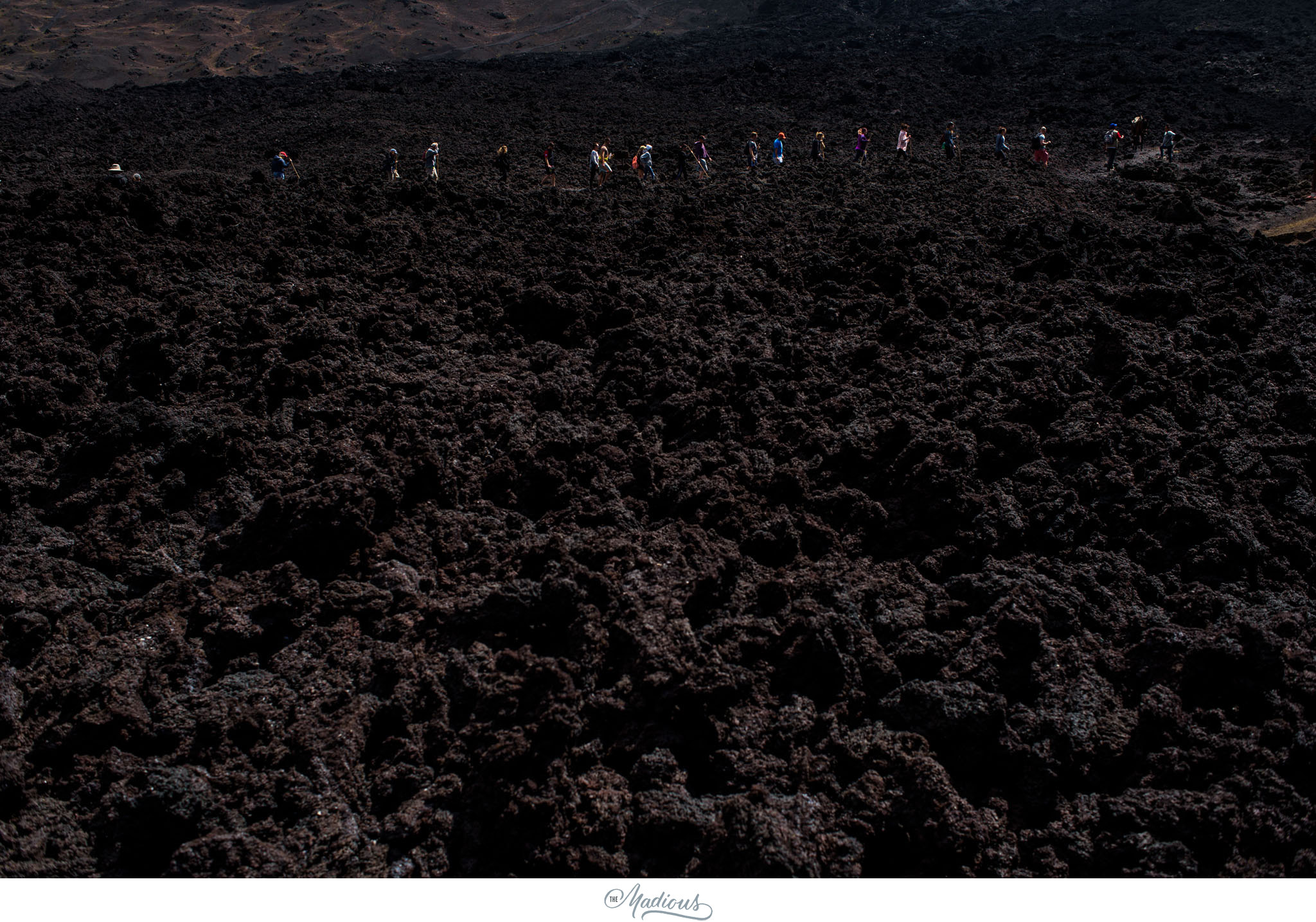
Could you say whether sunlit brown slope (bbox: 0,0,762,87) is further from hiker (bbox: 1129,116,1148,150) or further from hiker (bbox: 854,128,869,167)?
hiker (bbox: 1129,116,1148,150)

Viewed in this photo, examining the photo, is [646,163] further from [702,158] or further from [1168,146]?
[1168,146]

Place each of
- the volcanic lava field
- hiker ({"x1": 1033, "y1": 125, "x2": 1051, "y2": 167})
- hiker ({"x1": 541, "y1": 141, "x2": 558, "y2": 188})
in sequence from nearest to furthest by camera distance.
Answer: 1. the volcanic lava field
2. hiker ({"x1": 541, "y1": 141, "x2": 558, "y2": 188})
3. hiker ({"x1": 1033, "y1": 125, "x2": 1051, "y2": 167})

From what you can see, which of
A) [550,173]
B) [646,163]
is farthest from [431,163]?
[646,163]

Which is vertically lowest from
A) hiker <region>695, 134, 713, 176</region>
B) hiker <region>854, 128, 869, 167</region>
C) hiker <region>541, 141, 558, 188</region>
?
hiker <region>541, 141, 558, 188</region>

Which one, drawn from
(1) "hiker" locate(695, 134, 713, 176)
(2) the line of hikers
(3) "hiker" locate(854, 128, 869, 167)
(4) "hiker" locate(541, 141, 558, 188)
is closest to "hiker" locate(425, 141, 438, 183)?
(2) the line of hikers

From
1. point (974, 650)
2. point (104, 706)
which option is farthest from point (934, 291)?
point (104, 706)

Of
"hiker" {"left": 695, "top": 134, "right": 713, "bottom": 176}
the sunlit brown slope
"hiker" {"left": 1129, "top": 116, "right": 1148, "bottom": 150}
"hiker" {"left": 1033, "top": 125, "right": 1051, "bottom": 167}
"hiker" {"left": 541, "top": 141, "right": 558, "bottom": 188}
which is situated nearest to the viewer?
"hiker" {"left": 541, "top": 141, "right": 558, "bottom": 188}

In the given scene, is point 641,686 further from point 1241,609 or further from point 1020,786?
point 1241,609
